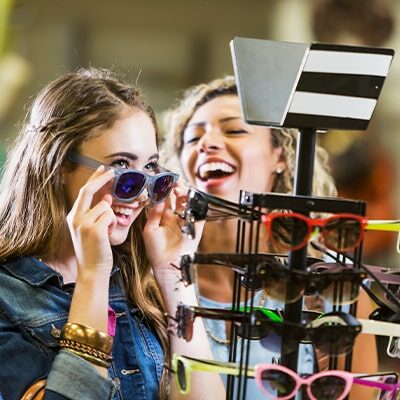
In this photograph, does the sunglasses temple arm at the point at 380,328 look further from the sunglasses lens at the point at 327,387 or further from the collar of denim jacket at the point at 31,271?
the collar of denim jacket at the point at 31,271

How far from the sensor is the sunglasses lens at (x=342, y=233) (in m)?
1.30

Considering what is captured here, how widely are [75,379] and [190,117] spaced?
1.46m

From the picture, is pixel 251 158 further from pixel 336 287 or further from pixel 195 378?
pixel 336 287

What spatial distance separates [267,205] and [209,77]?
8.83 ft

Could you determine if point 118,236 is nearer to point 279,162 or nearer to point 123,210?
point 123,210

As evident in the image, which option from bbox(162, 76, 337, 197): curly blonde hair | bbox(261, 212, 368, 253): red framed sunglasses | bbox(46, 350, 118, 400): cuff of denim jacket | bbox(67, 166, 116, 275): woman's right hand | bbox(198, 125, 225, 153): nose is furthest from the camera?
bbox(162, 76, 337, 197): curly blonde hair

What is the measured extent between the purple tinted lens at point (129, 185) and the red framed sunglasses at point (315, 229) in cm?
49

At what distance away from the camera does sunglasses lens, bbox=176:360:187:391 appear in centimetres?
141

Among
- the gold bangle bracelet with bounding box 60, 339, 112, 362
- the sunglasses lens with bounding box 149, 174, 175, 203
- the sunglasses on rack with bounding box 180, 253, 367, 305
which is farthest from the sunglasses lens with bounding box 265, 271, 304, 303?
the sunglasses lens with bounding box 149, 174, 175, 203

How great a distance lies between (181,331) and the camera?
1424 mm

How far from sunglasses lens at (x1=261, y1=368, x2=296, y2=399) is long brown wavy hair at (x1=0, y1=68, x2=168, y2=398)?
1.68 ft

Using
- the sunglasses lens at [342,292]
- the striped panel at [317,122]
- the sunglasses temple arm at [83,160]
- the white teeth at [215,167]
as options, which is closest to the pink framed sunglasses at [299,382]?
the sunglasses lens at [342,292]

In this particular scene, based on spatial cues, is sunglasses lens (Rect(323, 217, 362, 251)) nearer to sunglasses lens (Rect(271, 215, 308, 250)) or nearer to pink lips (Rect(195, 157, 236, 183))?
sunglasses lens (Rect(271, 215, 308, 250))

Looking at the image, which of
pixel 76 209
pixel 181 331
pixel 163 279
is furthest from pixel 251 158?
pixel 181 331
